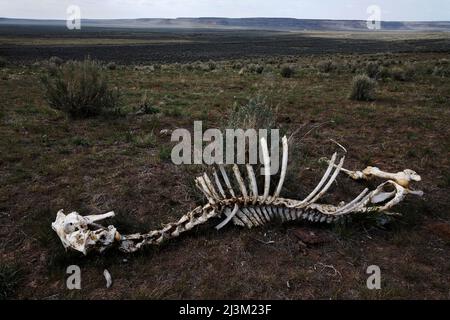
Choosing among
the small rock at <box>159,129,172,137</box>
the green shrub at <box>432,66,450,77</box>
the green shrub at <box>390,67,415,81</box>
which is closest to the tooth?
the small rock at <box>159,129,172,137</box>

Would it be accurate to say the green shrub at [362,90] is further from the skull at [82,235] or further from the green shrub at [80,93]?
the skull at [82,235]

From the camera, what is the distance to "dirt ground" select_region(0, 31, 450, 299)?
3.50 meters

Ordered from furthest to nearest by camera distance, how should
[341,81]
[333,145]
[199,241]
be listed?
[341,81]
[333,145]
[199,241]

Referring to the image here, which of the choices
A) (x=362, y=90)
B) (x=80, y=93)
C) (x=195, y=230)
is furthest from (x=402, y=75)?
(x=195, y=230)

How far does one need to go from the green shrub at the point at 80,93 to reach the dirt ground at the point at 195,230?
36cm

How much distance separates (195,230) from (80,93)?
19.9 feet

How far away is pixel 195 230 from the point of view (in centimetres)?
420

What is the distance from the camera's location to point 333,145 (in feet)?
24.6

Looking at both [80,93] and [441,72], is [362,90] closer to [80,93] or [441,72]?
[80,93]

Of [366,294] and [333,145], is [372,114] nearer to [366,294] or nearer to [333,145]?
[333,145]

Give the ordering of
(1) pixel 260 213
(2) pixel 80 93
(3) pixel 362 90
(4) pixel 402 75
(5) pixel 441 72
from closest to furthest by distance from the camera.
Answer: (1) pixel 260 213 → (2) pixel 80 93 → (3) pixel 362 90 → (4) pixel 402 75 → (5) pixel 441 72

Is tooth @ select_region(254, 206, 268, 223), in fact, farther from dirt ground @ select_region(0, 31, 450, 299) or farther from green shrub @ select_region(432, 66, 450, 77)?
green shrub @ select_region(432, 66, 450, 77)

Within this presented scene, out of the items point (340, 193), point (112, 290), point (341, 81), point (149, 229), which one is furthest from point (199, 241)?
point (341, 81)
